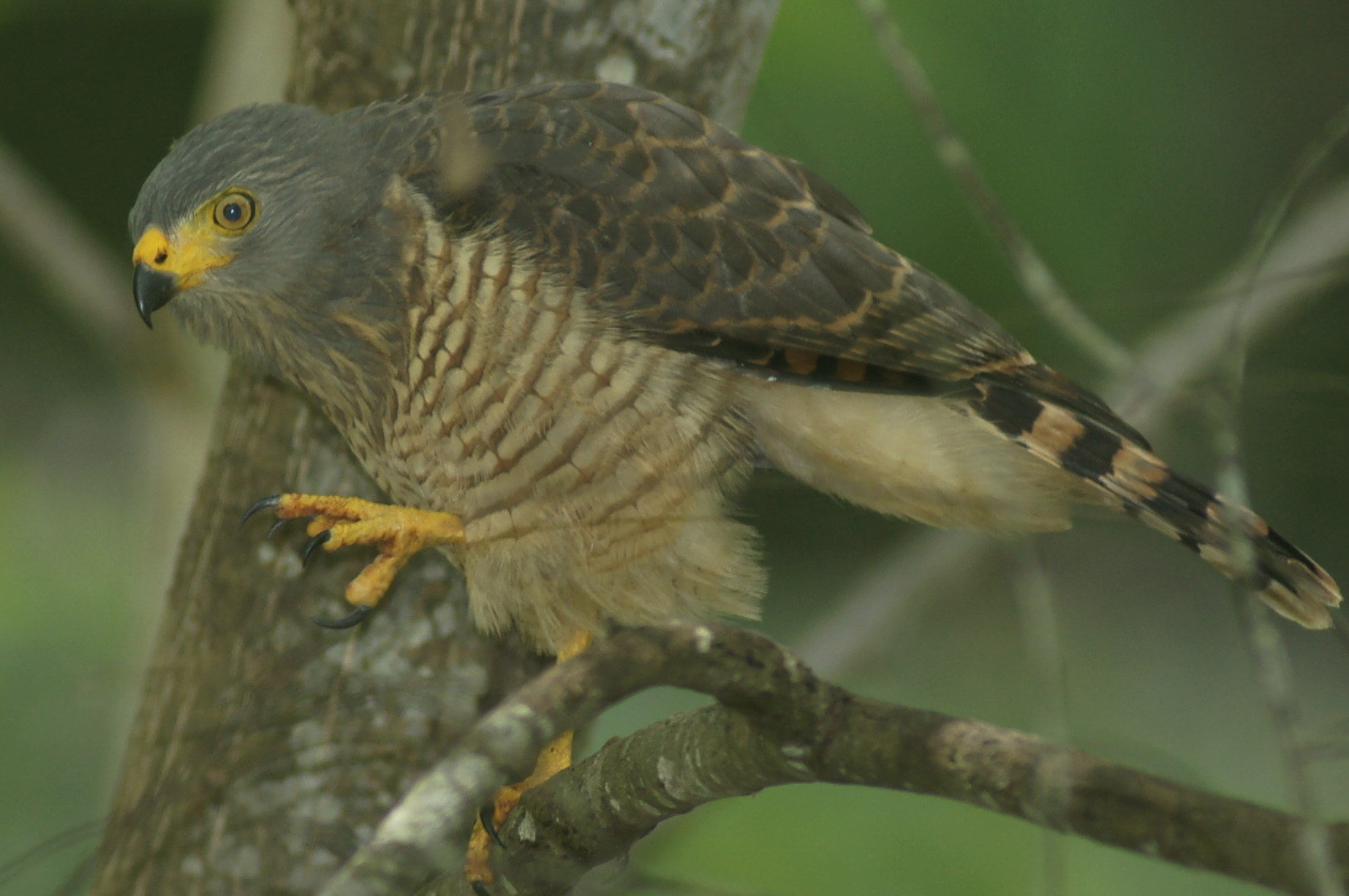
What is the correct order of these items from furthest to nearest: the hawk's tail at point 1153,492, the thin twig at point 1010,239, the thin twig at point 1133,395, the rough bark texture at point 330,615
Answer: the thin twig at point 1133,395, the rough bark texture at point 330,615, the hawk's tail at point 1153,492, the thin twig at point 1010,239

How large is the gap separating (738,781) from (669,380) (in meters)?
0.60

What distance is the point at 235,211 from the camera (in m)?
1.80

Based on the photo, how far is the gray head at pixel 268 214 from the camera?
1763 mm

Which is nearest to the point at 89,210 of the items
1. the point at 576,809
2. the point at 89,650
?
the point at 89,650

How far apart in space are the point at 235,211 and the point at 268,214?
46 mm

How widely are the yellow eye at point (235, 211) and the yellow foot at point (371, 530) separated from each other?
1.33ft

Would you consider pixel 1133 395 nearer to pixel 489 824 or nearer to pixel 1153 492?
pixel 1153 492

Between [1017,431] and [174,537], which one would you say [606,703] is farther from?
[174,537]

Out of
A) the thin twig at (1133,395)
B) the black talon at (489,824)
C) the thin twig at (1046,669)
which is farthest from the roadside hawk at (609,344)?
the thin twig at (1133,395)

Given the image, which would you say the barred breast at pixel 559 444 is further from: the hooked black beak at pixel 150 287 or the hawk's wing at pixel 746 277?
the hooked black beak at pixel 150 287

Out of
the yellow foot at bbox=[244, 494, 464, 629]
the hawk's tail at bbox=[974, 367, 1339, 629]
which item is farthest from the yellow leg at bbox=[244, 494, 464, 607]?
the hawk's tail at bbox=[974, 367, 1339, 629]

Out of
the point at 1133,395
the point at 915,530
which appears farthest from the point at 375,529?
the point at 915,530

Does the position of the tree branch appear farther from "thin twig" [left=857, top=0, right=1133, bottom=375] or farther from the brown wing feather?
the brown wing feather

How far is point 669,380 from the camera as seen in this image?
173 centimetres
